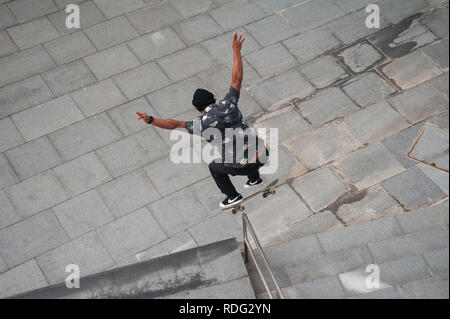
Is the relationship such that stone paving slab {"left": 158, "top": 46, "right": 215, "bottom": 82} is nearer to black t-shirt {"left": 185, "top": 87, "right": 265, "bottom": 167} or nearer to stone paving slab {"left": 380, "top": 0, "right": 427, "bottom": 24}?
black t-shirt {"left": 185, "top": 87, "right": 265, "bottom": 167}

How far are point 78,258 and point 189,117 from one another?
3288mm

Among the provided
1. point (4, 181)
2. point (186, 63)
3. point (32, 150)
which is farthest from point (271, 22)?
point (4, 181)

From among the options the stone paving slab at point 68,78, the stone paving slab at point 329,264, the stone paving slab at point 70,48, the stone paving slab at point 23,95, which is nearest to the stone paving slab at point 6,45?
the stone paving slab at point 70,48

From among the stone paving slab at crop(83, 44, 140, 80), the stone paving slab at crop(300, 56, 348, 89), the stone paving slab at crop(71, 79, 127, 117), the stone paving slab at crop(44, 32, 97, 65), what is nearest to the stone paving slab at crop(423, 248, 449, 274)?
the stone paving slab at crop(300, 56, 348, 89)

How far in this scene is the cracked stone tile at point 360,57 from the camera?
9.95m

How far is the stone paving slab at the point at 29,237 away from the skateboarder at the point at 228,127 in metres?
2.90

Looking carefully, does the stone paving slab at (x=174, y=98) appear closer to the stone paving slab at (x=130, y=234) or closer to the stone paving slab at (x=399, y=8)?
the stone paving slab at (x=130, y=234)

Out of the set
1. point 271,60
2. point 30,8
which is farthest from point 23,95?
point 271,60

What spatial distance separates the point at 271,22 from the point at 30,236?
6.60 metres

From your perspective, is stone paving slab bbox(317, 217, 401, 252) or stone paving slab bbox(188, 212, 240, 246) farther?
stone paving slab bbox(188, 212, 240, 246)

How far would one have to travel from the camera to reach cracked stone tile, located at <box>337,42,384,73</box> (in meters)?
9.95

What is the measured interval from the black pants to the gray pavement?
0.54 m

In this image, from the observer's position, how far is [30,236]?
8.15m
